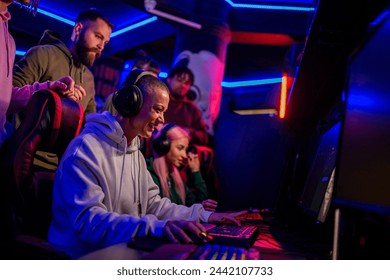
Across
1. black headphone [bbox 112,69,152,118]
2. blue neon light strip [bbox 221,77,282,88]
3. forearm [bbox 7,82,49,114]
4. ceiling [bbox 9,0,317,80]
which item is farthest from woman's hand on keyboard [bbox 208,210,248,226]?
blue neon light strip [bbox 221,77,282,88]

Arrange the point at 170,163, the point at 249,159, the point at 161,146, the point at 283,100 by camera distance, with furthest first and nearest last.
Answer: the point at 249,159 < the point at 283,100 < the point at 170,163 < the point at 161,146

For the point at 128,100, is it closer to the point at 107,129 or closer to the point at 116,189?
the point at 107,129

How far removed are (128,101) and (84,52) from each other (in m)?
0.69

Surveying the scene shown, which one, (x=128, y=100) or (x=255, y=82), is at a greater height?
(x=255, y=82)

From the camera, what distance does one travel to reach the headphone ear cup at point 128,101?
97 centimetres

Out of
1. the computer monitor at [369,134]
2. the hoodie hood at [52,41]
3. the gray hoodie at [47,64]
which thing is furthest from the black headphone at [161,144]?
the computer monitor at [369,134]

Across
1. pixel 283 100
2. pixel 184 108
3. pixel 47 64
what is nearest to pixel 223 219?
pixel 47 64

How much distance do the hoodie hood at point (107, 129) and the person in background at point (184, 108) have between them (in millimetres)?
2111

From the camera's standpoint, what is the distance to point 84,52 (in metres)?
1.53

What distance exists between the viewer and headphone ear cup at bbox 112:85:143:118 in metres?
0.97

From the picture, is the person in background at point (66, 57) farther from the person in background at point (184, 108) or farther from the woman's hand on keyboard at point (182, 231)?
the person in background at point (184, 108)

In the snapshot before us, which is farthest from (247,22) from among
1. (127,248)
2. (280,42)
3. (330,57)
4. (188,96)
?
(127,248)

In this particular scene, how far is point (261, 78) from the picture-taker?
16.9 ft

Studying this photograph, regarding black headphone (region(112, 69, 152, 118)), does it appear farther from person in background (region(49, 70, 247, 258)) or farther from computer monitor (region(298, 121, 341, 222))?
computer monitor (region(298, 121, 341, 222))
